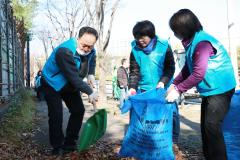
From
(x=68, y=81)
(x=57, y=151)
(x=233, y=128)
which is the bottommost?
(x=57, y=151)

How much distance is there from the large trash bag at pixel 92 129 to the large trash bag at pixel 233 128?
4.47 feet

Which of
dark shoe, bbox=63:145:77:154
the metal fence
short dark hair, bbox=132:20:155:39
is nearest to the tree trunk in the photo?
the metal fence

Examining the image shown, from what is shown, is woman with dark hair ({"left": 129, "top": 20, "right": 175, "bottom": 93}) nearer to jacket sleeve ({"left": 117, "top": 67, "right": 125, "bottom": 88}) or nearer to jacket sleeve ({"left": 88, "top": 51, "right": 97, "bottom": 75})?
jacket sleeve ({"left": 88, "top": 51, "right": 97, "bottom": 75})

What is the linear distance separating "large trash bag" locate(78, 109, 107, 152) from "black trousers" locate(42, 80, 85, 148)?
1.38 ft

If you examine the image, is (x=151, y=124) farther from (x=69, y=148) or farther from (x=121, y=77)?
(x=121, y=77)

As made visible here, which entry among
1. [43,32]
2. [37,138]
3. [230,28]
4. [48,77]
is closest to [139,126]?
[48,77]

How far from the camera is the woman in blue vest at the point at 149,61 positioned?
4652mm

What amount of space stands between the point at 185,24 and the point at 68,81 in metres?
1.75

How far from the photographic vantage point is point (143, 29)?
461 cm

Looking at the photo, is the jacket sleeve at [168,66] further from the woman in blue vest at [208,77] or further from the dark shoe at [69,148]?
the dark shoe at [69,148]

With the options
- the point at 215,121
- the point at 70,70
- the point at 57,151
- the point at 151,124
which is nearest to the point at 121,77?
the point at 57,151

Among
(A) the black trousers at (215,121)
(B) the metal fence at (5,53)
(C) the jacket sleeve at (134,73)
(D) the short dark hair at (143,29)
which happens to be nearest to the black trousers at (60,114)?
(C) the jacket sleeve at (134,73)

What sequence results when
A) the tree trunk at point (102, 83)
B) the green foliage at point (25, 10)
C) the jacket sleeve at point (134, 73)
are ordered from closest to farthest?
the jacket sleeve at point (134, 73), the tree trunk at point (102, 83), the green foliage at point (25, 10)

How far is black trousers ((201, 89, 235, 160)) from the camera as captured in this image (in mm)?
3697
